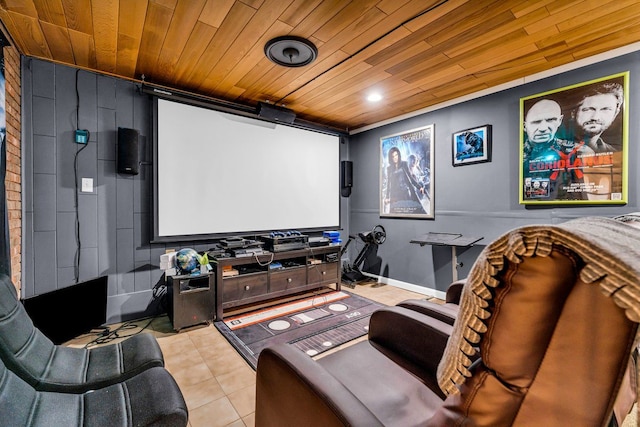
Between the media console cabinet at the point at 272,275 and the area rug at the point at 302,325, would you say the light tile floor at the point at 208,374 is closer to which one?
the area rug at the point at 302,325

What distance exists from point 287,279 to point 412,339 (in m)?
2.35

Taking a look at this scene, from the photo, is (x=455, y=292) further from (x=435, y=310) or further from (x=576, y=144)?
(x=576, y=144)

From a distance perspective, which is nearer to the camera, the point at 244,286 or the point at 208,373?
the point at 208,373

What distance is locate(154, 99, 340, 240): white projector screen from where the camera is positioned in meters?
3.20

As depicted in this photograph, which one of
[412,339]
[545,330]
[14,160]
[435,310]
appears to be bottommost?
[412,339]

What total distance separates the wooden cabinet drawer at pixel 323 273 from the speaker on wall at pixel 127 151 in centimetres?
237

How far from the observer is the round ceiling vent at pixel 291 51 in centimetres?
233

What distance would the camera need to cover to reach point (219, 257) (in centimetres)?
316

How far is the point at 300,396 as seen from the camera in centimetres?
101

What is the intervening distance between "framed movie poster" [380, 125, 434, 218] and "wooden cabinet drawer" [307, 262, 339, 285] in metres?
1.21

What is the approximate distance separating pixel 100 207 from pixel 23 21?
159 centimetres

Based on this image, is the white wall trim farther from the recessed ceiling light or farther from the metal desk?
the recessed ceiling light

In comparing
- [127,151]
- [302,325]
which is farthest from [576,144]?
[127,151]

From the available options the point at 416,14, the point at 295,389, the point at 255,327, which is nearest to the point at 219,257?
the point at 255,327
